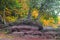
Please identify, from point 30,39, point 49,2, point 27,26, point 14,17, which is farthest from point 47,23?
point 30,39

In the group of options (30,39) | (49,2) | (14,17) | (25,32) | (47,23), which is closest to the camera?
(30,39)

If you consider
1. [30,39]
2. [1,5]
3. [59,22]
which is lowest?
[59,22]

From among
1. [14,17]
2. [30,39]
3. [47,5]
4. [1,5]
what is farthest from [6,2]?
[30,39]

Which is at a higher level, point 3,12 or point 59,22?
point 3,12

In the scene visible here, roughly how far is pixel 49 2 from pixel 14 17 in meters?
4.86

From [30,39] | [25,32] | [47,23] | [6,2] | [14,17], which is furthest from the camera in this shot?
[47,23]

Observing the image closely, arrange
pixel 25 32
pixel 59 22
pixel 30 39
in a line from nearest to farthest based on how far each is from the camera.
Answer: pixel 30 39 → pixel 25 32 → pixel 59 22

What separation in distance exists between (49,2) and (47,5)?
0.38m

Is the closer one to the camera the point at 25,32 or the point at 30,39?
the point at 30,39

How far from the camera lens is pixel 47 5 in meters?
17.4

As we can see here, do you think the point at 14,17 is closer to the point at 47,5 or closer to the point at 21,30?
the point at 47,5

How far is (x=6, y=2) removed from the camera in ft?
60.8

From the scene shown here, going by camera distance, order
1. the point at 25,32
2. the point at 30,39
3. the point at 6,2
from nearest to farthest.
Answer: the point at 30,39
the point at 25,32
the point at 6,2

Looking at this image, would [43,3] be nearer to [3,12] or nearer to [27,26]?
[27,26]
